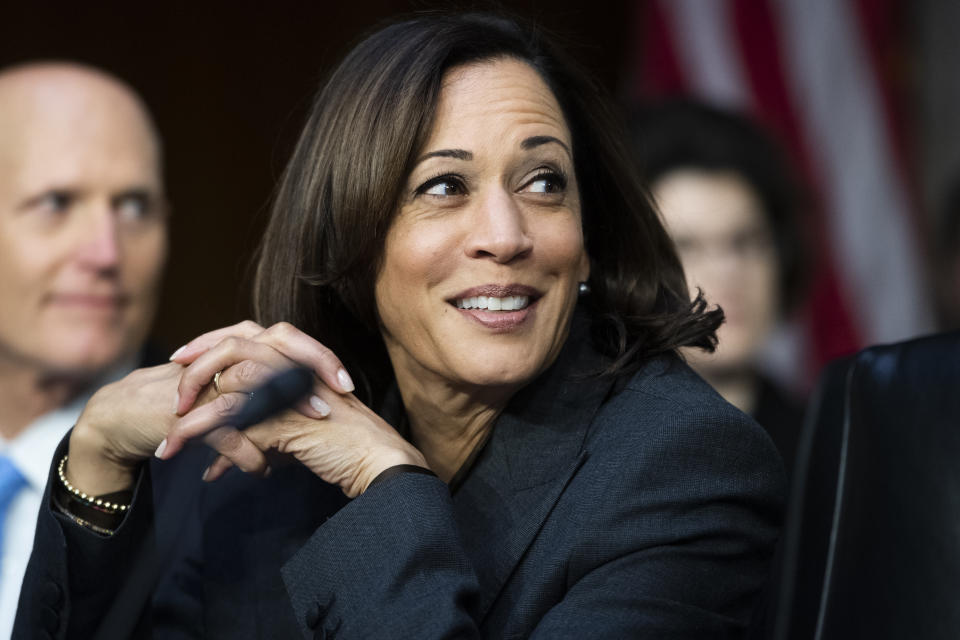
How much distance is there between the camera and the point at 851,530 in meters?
1.60

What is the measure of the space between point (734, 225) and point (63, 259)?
5.48 feet

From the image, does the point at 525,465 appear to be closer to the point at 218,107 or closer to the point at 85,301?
the point at 85,301

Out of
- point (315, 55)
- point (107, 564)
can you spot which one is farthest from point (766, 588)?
point (315, 55)

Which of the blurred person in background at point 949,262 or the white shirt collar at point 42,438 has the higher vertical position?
the white shirt collar at point 42,438

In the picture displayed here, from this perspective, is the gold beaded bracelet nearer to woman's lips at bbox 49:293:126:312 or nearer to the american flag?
woman's lips at bbox 49:293:126:312

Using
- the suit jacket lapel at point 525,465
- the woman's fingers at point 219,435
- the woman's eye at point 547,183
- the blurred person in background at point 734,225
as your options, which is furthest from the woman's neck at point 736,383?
the woman's fingers at point 219,435

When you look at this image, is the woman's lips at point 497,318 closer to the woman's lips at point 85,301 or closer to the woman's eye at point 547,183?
the woman's eye at point 547,183

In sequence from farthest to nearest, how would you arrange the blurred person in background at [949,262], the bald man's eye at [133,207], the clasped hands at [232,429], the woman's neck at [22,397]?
1. the blurred person in background at [949,262]
2. the bald man's eye at [133,207]
3. the woman's neck at [22,397]
4. the clasped hands at [232,429]

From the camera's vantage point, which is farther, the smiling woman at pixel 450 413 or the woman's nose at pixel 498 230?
the woman's nose at pixel 498 230

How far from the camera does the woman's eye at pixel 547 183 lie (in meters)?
2.01

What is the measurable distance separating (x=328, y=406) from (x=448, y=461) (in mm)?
334

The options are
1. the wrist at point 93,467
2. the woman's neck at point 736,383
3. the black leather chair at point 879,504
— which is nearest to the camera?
the black leather chair at point 879,504

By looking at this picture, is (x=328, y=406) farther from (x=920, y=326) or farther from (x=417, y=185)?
(x=920, y=326)

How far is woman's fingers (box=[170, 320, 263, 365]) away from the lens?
6.22ft
